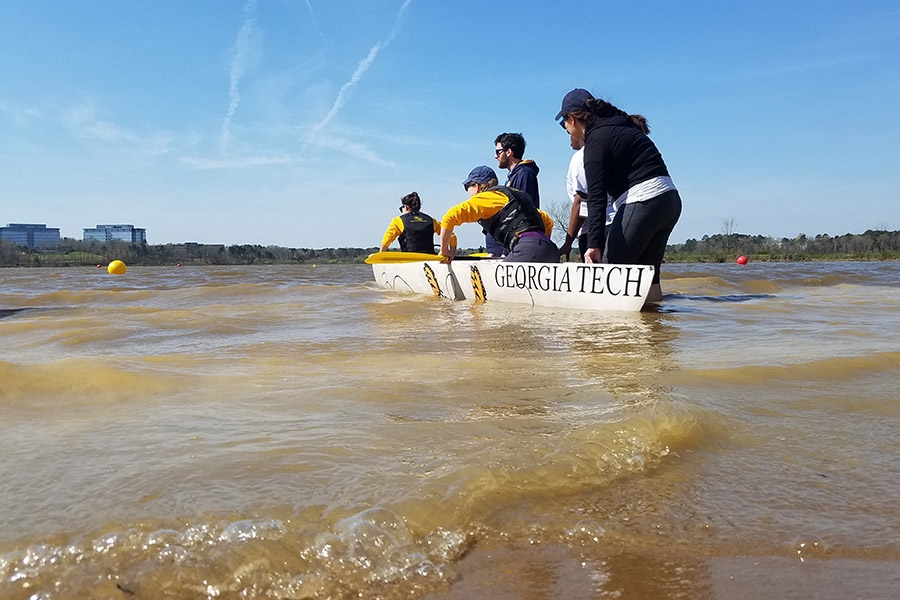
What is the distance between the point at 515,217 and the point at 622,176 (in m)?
1.39

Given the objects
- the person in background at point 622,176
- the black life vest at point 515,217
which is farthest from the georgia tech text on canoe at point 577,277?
the black life vest at point 515,217

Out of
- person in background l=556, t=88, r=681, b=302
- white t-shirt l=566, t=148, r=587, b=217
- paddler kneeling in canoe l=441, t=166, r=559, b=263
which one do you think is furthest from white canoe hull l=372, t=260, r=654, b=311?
white t-shirt l=566, t=148, r=587, b=217

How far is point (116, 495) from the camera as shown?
1.37 meters

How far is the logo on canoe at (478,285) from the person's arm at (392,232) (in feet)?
10.4

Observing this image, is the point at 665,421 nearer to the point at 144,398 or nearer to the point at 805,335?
the point at 144,398

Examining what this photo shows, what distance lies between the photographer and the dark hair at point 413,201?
9781 mm

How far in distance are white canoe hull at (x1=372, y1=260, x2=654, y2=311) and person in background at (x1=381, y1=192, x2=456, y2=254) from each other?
156 cm

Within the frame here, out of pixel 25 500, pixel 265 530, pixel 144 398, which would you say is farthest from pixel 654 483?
pixel 144 398

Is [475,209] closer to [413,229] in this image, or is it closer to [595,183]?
[595,183]

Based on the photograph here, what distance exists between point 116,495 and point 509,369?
180 cm

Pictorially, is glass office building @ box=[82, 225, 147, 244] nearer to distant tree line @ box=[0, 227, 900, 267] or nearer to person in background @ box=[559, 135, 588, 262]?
distant tree line @ box=[0, 227, 900, 267]

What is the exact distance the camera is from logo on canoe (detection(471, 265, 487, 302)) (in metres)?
6.71

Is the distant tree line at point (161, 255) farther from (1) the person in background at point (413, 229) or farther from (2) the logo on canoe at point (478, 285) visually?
(2) the logo on canoe at point (478, 285)

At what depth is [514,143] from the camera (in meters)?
7.73
